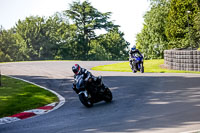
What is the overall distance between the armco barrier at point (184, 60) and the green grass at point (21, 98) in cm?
1100

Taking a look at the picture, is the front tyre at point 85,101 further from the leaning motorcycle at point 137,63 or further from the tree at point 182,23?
the tree at point 182,23

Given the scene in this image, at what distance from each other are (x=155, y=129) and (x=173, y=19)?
38.4 m

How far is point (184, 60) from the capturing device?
23.2m

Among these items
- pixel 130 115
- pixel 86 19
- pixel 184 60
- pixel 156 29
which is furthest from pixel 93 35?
pixel 130 115

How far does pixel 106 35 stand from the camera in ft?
237

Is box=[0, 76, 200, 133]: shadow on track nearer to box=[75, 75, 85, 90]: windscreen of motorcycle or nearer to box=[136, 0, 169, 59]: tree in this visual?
box=[75, 75, 85, 90]: windscreen of motorcycle

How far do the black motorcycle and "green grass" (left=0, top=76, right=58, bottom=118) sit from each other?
205 centimetres

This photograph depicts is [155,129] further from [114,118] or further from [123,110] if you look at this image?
[123,110]

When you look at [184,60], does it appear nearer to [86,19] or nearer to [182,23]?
[182,23]

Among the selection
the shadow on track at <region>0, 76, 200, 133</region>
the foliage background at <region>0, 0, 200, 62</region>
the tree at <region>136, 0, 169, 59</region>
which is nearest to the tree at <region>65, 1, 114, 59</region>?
the foliage background at <region>0, 0, 200, 62</region>

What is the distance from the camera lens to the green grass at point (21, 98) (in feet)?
37.8

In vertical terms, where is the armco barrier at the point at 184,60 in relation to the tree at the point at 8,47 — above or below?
below

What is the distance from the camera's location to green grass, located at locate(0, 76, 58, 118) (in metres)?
11.5

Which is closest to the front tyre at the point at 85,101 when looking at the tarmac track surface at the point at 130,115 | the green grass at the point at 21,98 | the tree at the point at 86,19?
the tarmac track surface at the point at 130,115
